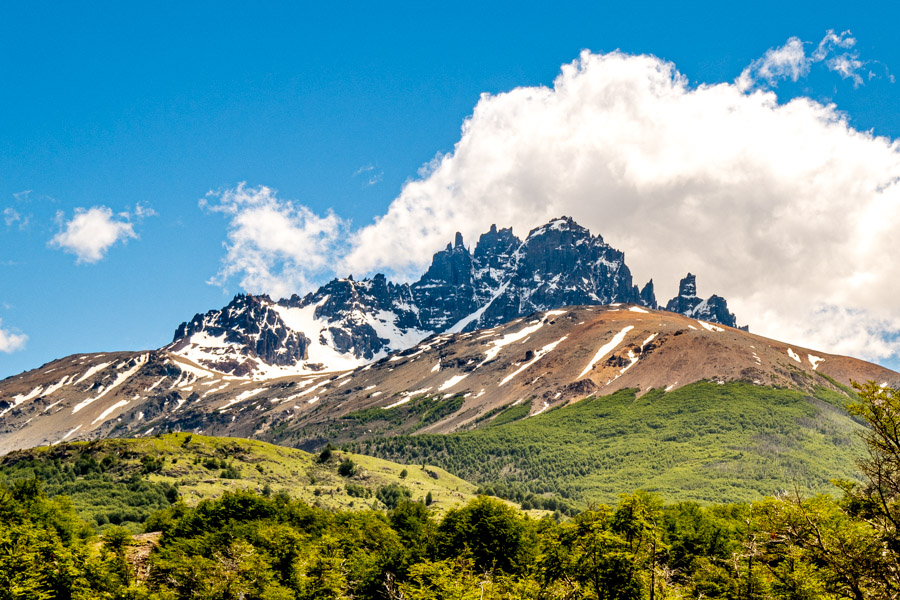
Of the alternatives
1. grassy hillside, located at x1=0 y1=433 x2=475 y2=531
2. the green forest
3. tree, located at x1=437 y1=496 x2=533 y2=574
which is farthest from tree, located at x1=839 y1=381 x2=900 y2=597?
grassy hillside, located at x1=0 y1=433 x2=475 y2=531

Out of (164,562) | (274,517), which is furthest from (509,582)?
(274,517)

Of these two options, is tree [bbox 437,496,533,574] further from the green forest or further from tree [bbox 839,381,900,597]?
tree [bbox 839,381,900,597]

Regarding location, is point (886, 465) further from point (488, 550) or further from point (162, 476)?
point (162, 476)

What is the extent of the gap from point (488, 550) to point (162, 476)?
11102 cm

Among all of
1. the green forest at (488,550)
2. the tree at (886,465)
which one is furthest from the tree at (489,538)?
the tree at (886,465)

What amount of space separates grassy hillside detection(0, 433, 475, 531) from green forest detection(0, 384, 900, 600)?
3638 centimetres

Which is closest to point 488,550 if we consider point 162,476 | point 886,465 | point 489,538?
point 489,538

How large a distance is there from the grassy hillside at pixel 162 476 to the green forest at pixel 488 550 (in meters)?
36.4

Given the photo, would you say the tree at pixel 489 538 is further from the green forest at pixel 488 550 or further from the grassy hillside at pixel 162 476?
the grassy hillside at pixel 162 476

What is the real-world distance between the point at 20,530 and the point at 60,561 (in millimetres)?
5648

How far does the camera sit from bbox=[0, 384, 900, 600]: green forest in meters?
30.2

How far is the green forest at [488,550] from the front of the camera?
99.0ft

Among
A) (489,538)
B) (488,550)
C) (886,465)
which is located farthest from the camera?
(489,538)

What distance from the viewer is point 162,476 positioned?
16012 cm
